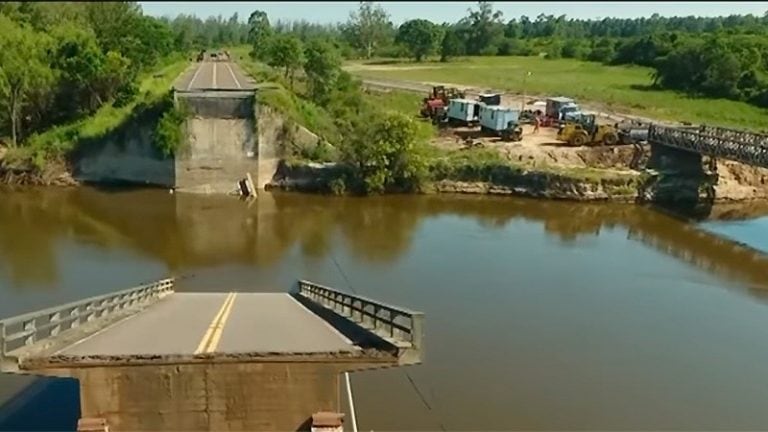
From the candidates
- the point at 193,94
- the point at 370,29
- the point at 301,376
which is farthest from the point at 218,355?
the point at 370,29

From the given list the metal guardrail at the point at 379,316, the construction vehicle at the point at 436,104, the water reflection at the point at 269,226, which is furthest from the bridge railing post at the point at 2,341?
the construction vehicle at the point at 436,104

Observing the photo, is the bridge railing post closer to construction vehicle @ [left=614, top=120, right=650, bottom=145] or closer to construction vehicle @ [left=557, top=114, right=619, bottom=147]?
construction vehicle @ [left=557, top=114, right=619, bottom=147]

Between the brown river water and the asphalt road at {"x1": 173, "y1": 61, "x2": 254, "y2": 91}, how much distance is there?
33.7ft

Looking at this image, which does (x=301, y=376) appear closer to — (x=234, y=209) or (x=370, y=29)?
(x=234, y=209)

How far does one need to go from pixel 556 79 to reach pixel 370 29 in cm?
3547

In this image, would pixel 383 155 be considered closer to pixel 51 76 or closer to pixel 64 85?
pixel 64 85

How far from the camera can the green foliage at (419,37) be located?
302 feet

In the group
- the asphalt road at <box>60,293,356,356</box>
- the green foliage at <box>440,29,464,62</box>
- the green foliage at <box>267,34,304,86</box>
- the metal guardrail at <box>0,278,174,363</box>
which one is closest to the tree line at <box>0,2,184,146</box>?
the green foliage at <box>267,34,304,86</box>

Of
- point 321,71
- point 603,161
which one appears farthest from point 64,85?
point 603,161

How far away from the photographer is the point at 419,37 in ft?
305

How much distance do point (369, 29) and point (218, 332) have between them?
301 ft

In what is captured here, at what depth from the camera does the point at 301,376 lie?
39.1ft

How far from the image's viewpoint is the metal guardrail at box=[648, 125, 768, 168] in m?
35.1

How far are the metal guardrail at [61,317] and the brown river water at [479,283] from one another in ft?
6.71
